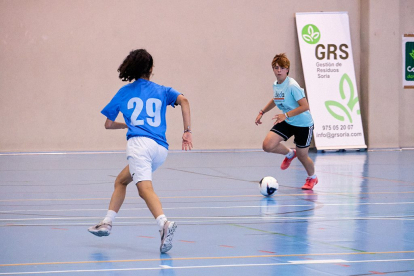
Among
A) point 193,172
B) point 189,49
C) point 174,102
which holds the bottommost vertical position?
point 193,172

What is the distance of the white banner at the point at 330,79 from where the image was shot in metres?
15.7

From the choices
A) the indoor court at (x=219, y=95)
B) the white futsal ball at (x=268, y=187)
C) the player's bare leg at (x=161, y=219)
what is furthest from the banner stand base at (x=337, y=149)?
the player's bare leg at (x=161, y=219)

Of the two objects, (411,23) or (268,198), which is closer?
(268,198)

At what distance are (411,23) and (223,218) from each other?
1215 centimetres

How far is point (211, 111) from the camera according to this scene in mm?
15672

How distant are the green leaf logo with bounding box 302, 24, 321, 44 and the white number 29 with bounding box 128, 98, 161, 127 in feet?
37.0

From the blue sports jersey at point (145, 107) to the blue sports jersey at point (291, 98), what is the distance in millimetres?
3524

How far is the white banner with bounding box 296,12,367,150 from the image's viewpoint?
15703mm

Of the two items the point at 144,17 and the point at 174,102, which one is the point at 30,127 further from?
the point at 174,102

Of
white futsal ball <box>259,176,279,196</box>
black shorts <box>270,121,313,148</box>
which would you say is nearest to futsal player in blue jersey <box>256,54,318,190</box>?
black shorts <box>270,121,313,148</box>

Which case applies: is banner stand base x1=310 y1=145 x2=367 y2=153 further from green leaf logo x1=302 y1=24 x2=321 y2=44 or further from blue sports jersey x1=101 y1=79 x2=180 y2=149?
blue sports jersey x1=101 y1=79 x2=180 y2=149

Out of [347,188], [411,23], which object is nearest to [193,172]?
[347,188]

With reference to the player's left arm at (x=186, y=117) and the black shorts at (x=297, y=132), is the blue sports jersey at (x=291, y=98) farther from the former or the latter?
the player's left arm at (x=186, y=117)

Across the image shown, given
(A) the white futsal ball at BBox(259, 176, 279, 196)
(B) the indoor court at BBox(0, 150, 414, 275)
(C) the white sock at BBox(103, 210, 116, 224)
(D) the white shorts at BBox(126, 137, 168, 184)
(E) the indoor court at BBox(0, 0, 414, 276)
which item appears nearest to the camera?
(B) the indoor court at BBox(0, 150, 414, 275)
